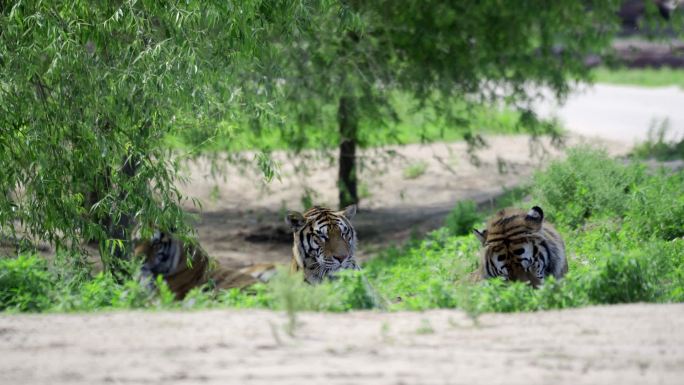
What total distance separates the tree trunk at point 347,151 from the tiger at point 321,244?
17.4 feet

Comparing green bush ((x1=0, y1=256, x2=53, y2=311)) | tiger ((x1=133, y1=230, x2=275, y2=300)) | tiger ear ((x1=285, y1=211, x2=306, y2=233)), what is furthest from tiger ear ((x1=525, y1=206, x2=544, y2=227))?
green bush ((x1=0, y1=256, x2=53, y2=311))

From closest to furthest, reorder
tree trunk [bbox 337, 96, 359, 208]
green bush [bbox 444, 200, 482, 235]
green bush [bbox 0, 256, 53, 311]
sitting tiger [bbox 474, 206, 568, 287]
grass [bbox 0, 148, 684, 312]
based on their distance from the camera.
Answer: grass [bbox 0, 148, 684, 312] → green bush [bbox 0, 256, 53, 311] → sitting tiger [bbox 474, 206, 568, 287] → green bush [bbox 444, 200, 482, 235] → tree trunk [bbox 337, 96, 359, 208]

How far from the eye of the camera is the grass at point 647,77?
33062 millimetres

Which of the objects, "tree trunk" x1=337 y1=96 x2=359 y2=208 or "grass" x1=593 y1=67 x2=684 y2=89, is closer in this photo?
"tree trunk" x1=337 y1=96 x2=359 y2=208

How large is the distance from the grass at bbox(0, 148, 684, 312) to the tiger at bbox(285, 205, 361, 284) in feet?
1.63

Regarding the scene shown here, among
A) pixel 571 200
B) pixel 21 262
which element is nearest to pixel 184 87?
pixel 21 262

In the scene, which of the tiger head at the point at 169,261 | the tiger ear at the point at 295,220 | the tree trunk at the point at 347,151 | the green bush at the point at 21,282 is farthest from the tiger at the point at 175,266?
the tree trunk at the point at 347,151

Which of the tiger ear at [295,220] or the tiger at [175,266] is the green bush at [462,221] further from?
the tiger ear at [295,220]

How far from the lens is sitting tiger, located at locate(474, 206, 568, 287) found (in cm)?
895

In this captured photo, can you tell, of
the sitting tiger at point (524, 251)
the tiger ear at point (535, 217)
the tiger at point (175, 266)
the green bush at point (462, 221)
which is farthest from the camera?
the green bush at point (462, 221)

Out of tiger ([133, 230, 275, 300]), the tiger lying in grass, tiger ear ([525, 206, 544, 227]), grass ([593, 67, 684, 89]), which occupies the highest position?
grass ([593, 67, 684, 89])

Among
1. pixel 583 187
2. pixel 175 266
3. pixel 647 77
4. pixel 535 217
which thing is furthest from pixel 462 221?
pixel 647 77

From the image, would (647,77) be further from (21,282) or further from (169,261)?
(21,282)

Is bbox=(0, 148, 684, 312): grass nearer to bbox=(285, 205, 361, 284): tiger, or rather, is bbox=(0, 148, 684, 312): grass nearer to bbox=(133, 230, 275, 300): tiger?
bbox=(285, 205, 361, 284): tiger
